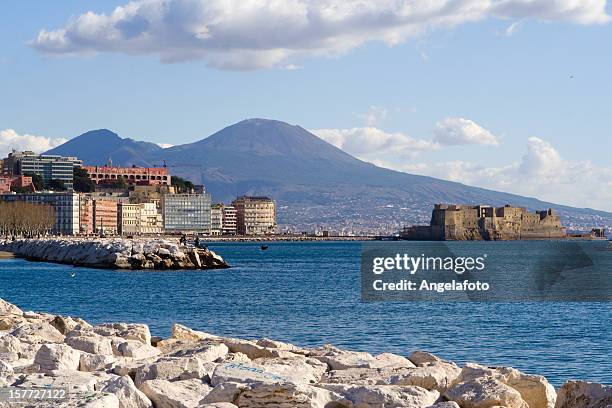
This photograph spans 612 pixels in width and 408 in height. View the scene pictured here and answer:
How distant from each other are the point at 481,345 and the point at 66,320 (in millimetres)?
6526

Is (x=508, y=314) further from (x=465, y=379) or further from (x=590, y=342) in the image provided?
(x=465, y=379)

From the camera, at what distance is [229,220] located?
174m

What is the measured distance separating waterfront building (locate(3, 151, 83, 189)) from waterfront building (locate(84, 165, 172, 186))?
4.25 metres

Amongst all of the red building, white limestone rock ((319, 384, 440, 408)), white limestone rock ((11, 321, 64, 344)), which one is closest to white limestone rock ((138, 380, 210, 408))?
white limestone rock ((319, 384, 440, 408))

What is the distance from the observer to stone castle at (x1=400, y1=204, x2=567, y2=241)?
501ft

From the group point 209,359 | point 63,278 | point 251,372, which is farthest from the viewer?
point 63,278

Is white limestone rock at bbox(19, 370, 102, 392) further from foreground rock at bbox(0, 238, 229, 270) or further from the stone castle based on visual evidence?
the stone castle

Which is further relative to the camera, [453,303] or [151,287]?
[151,287]

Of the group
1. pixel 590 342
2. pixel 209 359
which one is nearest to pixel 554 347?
pixel 590 342

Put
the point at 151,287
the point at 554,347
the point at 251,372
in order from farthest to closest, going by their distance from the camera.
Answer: the point at 151,287 < the point at 554,347 < the point at 251,372

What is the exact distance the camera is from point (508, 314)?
2267 cm

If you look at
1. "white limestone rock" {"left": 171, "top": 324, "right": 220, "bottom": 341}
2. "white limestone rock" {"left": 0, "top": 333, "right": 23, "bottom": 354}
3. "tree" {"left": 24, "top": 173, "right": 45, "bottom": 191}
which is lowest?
"white limestone rock" {"left": 171, "top": 324, "right": 220, "bottom": 341}

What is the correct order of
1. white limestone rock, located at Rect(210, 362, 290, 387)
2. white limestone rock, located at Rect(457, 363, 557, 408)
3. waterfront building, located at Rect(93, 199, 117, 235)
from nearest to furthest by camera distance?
white limestone rock, located at Rect(210, 362, 290, 387)
white limestone rock, located at Rect(457, 363, 557, 408)
waterfront building, located at Rect(93, 199, 117, 235)

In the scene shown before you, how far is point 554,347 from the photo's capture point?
53.0ft
